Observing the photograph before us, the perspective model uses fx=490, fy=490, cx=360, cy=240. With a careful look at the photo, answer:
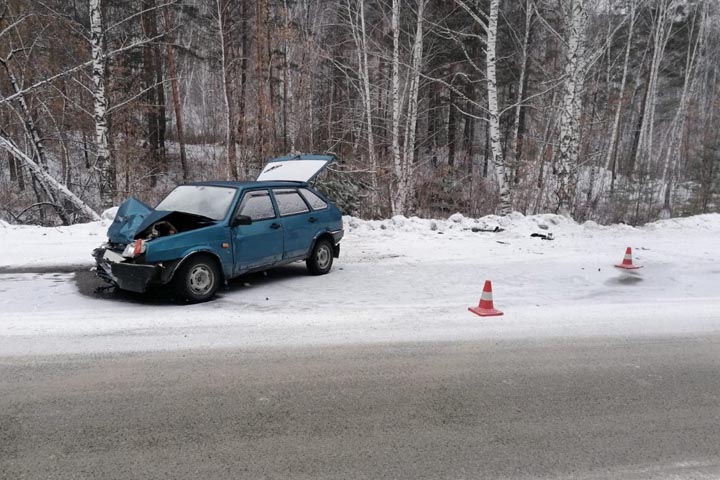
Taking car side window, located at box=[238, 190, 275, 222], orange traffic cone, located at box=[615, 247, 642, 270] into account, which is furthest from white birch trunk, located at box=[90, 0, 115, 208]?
orange traffic cone, located at box=[615, 247, 642, 270]

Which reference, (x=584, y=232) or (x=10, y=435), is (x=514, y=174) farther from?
(x=10, y=435)

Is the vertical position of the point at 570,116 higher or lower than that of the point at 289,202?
higher

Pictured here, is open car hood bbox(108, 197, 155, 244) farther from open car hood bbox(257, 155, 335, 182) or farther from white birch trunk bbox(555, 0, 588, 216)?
white birch trunk bbox(555, 0, 588, 216)

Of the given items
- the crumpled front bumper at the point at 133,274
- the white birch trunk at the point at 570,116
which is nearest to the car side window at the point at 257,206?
the crumpled front bumper at the point at 133,274

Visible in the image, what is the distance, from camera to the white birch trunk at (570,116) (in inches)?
531

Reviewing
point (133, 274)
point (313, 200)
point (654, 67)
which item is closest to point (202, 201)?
point (133, 274)

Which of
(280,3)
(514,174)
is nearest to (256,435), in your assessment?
(514,174)

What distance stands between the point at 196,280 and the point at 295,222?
6.58ft

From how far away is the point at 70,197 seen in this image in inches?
524

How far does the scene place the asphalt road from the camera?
3178 millimetres

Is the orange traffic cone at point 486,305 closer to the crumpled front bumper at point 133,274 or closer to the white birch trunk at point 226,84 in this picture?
the crumpled front bumper at point 133,274

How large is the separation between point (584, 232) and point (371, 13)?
1800 centimetres

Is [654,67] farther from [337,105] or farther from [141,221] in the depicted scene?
[141,221]

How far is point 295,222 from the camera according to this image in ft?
26.9
